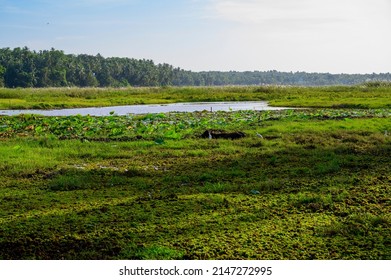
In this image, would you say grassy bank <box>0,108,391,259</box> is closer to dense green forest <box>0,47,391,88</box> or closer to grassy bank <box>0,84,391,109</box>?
grassy bank <box>0,84,391,109</box>

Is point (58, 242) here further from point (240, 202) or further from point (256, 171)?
point (256, 171)

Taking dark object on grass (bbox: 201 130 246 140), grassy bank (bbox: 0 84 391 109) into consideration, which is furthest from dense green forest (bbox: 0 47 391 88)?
dark object on grass (bbox: 201 130 246 140)

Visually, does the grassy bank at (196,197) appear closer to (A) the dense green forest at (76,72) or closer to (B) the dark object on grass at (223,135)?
(B) the dark object on grass at (223,135)

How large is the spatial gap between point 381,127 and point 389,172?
7958 millimetres

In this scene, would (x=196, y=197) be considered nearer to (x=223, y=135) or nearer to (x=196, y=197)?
(x=196, y=197)

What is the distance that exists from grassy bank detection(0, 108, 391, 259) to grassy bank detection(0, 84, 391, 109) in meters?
20.0

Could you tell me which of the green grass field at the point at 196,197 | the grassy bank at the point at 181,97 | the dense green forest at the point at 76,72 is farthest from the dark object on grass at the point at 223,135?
the dense green forest at the point at 76,72

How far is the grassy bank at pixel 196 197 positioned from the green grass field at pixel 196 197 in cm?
2

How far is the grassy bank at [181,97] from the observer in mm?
33375

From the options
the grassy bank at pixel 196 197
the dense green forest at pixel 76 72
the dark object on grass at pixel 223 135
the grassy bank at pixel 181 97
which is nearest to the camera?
the grassy bank at pixel 196 197

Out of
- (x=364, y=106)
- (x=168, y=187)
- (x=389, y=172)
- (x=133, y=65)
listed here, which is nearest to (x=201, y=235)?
(x=168, y=187)

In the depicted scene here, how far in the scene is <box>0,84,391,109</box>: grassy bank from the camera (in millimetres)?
33375

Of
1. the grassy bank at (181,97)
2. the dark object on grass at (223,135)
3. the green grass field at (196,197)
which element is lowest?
the green grass field at (196,197)

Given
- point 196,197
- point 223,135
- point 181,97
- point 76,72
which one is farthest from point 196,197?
point 76,72
